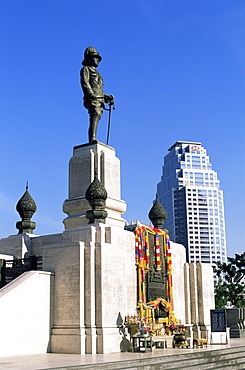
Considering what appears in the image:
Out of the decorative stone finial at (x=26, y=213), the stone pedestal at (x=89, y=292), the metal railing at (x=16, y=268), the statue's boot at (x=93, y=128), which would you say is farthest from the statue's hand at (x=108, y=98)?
the metal railing at (x=16, y=268)

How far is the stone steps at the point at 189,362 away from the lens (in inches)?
502

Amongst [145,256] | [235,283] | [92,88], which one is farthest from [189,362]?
[235,283]

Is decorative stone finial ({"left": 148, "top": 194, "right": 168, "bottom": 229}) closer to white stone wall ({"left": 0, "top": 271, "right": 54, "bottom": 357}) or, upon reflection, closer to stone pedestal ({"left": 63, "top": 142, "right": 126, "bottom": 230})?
stone pedestal ({"left": 63, "top": 142, "right": 126, "bottom": 230})

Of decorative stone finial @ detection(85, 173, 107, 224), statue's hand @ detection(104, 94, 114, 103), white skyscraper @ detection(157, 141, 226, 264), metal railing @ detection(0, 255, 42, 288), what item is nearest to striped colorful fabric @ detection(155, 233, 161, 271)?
decorative stone finial @ detection(85, 173, 107, 224)

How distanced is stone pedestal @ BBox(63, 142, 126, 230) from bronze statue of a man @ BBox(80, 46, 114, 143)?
0.82 m

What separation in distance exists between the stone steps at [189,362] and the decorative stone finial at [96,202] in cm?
584

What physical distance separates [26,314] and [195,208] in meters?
94.1

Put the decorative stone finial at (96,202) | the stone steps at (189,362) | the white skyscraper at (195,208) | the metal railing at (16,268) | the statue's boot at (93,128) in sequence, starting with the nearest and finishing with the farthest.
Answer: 1. the stone steps at (189,362)
2. the metal railing at (16,268)
3. the decorative stone finial at (96,202)
4. the statue's boot at (93,128)
5. the white skyscraper at (195,208)

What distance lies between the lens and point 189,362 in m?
14.4

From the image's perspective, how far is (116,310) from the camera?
17.5 m

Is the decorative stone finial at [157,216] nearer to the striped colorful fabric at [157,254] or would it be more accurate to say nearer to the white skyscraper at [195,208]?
the striped colorful fabric at [157,254]

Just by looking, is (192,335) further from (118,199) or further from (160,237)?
(118,199)

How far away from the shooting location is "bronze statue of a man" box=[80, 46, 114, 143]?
21.8 meters

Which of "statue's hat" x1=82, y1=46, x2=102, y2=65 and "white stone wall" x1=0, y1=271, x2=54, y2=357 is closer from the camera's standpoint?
"white stone wall" x1=0, y1=271, x2=54, y2=357
